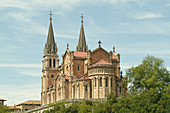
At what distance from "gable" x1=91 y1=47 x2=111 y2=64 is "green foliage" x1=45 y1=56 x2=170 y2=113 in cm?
1782

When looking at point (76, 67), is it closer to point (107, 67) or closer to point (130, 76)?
point (107, 67)

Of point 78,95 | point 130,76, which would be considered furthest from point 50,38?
point 130,76

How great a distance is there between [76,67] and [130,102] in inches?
1253

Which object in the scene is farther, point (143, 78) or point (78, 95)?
point (78, 95)

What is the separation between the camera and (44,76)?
12594 centimetres

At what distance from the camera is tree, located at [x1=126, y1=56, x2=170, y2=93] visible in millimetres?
81125

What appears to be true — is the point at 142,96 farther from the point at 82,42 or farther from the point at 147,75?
the point at 82,42

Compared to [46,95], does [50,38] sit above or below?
above

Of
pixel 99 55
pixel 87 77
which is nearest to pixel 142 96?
pixel 87 77

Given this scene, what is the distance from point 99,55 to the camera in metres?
106

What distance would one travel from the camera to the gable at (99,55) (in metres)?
105

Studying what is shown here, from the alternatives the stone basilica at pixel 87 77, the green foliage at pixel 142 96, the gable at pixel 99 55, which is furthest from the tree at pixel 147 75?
the gable at pixel 99 55

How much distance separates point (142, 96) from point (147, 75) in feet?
30.1

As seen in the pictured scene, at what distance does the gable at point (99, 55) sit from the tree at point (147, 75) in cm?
2003
